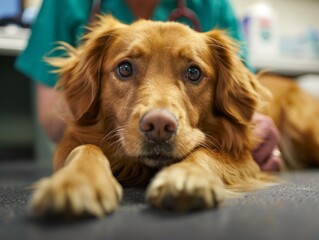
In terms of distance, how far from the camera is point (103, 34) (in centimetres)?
145

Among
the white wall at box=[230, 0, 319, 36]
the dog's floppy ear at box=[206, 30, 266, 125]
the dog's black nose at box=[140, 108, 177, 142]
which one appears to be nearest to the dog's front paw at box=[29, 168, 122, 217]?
the dog's black nose at box=[140, 108, 177, 142]

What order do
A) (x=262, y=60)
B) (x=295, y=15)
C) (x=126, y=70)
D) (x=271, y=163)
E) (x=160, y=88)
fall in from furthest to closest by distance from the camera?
1. (x=295, y=15)
2. (x=262, y=60)
3. (x=271, y=163)
4. (x=126, y=70)
5. (x=160, y=88)

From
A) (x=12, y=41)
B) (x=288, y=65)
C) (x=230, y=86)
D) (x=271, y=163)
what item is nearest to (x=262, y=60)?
(x=288, y=65)

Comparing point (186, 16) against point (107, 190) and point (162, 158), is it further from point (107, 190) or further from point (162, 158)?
point (107, 190)

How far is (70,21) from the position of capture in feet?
5.95

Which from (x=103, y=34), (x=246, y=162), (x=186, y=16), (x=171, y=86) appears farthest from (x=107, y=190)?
(x=186, y=16)

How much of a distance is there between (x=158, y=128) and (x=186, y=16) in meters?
0.84

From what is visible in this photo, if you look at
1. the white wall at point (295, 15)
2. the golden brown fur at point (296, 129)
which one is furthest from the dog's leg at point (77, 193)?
the white wall at point (295, 15)

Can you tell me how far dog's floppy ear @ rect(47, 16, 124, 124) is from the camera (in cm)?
141

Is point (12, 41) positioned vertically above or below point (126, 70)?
below

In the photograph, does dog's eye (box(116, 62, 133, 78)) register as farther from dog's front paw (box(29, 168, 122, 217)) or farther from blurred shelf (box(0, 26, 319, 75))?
blurred shelf (box(0, 26, 319, 75))

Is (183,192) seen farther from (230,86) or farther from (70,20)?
(70,20)

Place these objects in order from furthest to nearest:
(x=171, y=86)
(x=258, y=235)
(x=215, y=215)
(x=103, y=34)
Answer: (x=103, y=34)
(x=171, y=86)
(x=215, y=215)
(x=258, y=235)

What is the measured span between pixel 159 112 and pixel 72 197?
1.15 feet
